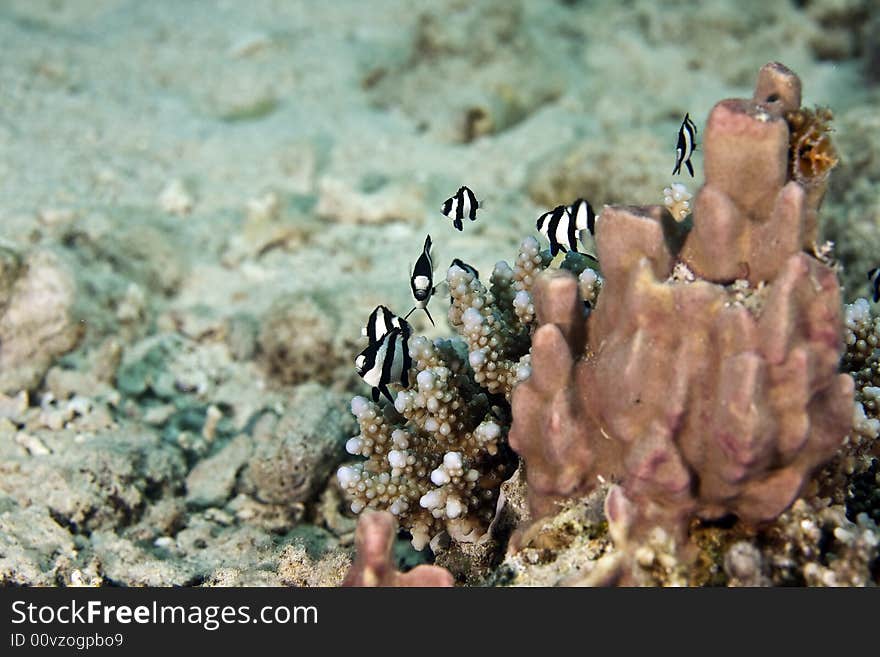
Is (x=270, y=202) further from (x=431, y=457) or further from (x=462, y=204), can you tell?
(x=431, y=457)

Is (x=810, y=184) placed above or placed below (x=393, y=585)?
above

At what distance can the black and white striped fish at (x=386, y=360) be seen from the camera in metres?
3.23

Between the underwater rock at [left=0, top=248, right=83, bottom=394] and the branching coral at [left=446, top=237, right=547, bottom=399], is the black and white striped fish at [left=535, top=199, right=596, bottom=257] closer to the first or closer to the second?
the branching coral at [left=446, top=237, right=547, bottom=399]

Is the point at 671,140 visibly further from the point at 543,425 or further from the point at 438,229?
the point at 543,425

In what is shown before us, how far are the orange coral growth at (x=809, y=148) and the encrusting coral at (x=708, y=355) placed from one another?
4 cm

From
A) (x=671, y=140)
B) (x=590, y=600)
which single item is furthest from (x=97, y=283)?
(x=671, y=140)

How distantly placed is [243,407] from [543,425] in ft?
10.7

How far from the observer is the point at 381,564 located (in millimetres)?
2426

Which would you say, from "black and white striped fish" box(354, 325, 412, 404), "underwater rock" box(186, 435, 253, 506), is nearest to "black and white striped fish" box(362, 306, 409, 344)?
"black and white striped fish" box(354, 325, 412, 404)

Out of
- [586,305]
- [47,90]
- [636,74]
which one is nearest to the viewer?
[586,305]

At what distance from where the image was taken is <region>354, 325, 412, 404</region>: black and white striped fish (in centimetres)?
323

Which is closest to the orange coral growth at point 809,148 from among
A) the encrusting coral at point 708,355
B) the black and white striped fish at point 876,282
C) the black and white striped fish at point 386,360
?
the encrusting coral at point 708,355

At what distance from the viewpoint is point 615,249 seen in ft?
8.50

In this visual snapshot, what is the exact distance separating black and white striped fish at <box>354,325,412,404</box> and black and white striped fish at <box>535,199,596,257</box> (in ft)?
3.12
